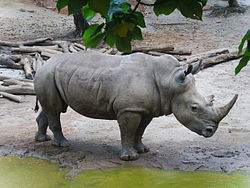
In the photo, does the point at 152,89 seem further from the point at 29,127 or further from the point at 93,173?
the point at 29,127

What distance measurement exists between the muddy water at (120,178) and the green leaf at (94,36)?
3208 millimetres

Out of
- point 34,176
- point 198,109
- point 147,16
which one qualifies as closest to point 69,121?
point 34,176

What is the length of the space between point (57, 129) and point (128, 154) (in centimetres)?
95

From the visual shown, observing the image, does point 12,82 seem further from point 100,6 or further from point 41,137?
point 100,6

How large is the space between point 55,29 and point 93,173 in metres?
11.7

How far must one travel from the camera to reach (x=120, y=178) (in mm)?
4531

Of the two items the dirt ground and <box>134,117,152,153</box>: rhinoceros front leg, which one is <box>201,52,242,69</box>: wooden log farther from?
<box>134,117,152,153</box>: rhinoceros front leg

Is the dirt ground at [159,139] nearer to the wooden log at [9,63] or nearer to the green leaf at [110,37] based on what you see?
the wooden log at [9,63]

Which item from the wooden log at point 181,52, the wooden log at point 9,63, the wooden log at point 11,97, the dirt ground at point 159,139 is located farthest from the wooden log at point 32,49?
the wooden log at point 11,97

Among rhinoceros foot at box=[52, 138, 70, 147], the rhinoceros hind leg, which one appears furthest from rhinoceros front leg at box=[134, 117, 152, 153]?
the rhinoceros hind leg

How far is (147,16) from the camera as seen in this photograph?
58.6 feet

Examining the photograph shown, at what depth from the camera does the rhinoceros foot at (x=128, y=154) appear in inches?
193

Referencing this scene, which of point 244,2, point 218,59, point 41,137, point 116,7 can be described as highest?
point 116,7

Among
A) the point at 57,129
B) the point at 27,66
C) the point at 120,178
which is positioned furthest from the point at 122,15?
the point at 27,66
